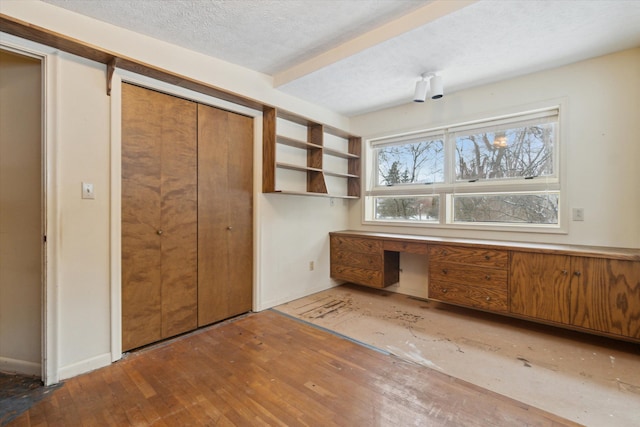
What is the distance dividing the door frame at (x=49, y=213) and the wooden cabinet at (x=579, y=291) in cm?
349

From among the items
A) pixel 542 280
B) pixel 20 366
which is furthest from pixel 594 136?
pixel 20 366

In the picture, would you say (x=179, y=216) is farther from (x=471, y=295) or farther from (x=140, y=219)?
(x=471, y=295)

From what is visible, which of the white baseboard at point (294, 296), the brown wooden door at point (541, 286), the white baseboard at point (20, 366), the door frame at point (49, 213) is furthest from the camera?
the white baseboard at point (294, 296)

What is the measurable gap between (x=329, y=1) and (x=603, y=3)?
5.69ft

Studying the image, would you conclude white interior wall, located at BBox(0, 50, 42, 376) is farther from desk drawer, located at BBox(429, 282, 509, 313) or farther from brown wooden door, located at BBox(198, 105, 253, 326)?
desk drawer, located at BBox(429, 282, 509, 313)

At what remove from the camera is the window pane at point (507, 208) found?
9.23ft

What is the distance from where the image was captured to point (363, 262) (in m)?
3.59

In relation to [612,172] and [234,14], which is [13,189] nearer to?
[234,14]

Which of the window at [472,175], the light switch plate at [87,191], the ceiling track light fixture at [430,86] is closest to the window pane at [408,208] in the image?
the window at [472,175]

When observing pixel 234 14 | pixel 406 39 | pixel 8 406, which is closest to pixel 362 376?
pixel 8 406

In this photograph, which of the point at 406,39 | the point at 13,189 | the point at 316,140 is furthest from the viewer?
the point at 316,140

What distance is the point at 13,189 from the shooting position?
6.58 feet

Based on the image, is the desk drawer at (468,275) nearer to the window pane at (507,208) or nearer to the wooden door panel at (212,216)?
the window pane at (507,208)

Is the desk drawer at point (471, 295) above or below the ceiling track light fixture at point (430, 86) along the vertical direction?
below
